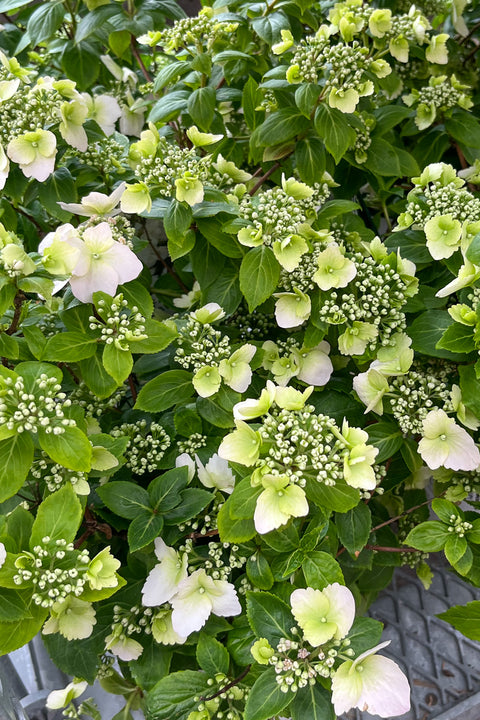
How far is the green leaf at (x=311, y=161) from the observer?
30.3 inches

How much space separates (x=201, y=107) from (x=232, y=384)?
38cm

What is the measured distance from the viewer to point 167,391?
2.20ft

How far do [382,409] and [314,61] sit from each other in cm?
41

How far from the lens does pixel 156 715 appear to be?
0.58 meters

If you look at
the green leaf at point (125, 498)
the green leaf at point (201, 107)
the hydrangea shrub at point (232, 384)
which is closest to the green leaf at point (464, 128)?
the hydrangea shrub at point (232, 384)

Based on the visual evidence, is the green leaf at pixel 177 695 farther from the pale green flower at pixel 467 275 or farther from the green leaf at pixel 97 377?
the pale green flower at pixel 467 275

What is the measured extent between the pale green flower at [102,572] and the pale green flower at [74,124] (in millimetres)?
462

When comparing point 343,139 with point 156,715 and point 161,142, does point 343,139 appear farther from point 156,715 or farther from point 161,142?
point 156,715

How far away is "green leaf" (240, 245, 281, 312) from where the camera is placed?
0.66 metres

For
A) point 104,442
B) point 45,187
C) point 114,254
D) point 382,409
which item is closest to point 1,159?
point 45,187

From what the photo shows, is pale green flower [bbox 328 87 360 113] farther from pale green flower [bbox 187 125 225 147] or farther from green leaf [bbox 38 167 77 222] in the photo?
green leaf [bbox 38 167 77 222]

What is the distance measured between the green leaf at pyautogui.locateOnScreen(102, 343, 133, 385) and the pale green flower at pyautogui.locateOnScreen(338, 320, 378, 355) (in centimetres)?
23

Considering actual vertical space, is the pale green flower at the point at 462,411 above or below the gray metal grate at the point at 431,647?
above

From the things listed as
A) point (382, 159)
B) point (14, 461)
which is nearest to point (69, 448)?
point (14, 461)
